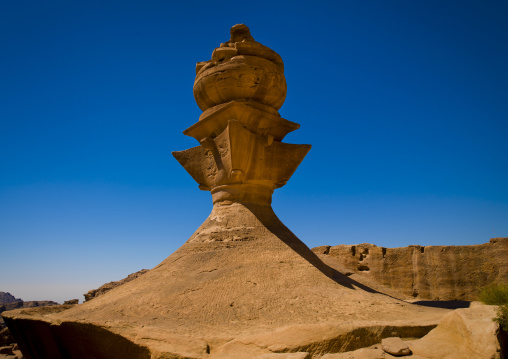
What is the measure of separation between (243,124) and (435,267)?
4.46 meters

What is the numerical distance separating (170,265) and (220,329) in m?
2.01

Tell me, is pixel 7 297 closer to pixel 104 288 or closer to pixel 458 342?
pixel 104 288

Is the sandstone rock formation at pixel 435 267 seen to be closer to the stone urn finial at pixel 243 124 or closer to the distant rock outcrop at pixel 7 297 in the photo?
the stone urn finial at pixel 243 124

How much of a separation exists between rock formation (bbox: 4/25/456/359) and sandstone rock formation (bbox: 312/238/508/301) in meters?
2.25

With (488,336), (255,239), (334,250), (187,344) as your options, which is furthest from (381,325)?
(334,250)

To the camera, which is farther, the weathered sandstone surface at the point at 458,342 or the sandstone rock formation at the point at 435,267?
the sandstone rock formation at the point at 435,267

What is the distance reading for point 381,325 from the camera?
3441 millimetres

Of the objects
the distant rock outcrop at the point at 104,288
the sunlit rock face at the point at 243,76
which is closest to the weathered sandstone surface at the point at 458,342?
the sunlit rock face at the point at 243,76

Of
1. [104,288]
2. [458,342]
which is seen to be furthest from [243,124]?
[104,288]

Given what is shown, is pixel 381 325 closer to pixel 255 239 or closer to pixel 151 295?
pixel 255 239

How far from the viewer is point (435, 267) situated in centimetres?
682

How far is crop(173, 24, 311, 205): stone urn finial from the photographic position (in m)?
6.05

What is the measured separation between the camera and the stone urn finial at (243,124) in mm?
6055

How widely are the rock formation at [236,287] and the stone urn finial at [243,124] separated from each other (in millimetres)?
19
